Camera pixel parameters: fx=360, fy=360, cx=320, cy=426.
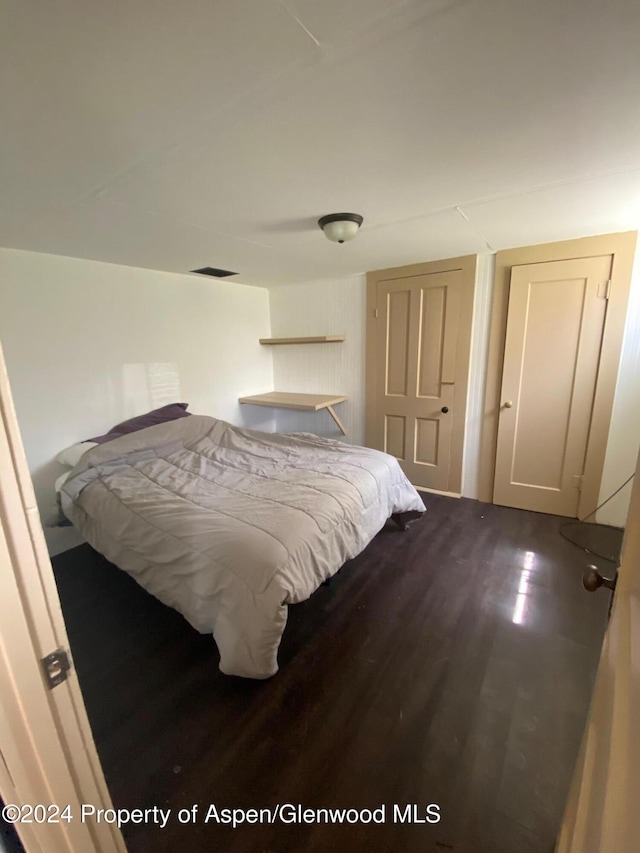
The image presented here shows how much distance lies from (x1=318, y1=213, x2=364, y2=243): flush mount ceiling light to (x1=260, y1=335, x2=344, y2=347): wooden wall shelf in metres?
1.75

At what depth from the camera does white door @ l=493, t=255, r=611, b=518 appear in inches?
106

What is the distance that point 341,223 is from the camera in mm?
2006

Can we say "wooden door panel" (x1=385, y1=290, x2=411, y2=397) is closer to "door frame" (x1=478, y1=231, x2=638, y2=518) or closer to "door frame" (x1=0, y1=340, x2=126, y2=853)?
"door frame" (x1=478, y1=231, x2=638, y2=518)

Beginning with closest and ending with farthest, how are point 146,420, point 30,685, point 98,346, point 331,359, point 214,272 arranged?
point 30,685, point 98,346, point 146,420, point 214,272, point 331,359

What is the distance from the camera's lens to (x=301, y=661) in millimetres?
1724

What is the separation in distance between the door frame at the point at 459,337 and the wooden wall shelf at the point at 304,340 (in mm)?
360

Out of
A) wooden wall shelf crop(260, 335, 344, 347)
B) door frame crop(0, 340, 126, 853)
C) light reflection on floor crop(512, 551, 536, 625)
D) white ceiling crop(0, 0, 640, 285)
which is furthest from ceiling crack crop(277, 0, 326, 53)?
wooden wall shelf crop(260, 335, 344, 347)

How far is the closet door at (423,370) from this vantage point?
10.6ft

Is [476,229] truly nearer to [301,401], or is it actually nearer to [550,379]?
[550,379]

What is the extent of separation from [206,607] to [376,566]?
122 cm

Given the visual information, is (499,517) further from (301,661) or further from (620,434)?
(301,661)

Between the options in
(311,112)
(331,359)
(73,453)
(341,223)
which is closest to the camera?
(311,112)

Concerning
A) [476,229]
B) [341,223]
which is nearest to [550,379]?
[476,229]

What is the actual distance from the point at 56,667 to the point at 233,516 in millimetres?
1246
